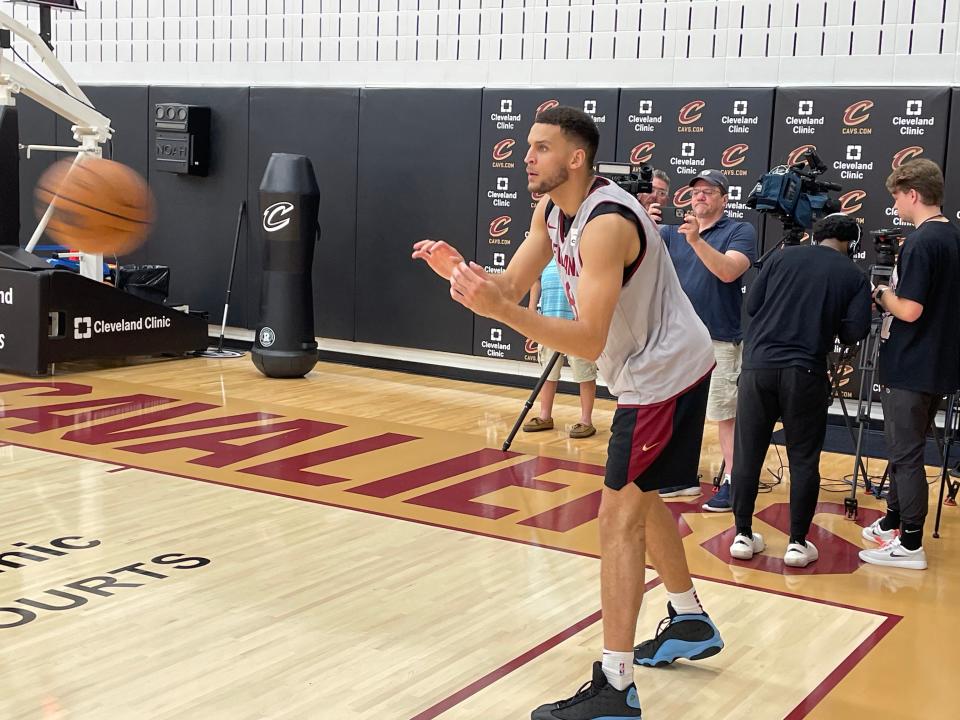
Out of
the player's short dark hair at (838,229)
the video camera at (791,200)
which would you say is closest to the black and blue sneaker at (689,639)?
the player's short dark hair at (838,229)

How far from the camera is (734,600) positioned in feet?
14.5

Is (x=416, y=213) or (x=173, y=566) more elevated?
(x=416, y=213)

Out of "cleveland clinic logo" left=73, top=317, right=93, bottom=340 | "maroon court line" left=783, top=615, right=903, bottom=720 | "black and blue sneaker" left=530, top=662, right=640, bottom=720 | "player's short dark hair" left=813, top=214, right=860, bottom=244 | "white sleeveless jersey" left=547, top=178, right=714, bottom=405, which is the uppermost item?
"player's short dark hair" left=813, top=214, right=860, bottom=244

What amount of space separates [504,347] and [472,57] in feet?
7.83

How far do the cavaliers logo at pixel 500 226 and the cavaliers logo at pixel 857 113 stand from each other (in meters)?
2.68

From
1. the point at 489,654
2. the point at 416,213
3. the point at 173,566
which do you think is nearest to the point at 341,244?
the point at 416,213

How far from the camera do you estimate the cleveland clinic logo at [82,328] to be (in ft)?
28.6

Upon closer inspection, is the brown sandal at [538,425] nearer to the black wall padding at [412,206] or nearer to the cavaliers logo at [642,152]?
the black wall padding at [412,206]

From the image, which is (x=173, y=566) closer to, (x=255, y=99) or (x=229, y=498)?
(x=229, y=498)

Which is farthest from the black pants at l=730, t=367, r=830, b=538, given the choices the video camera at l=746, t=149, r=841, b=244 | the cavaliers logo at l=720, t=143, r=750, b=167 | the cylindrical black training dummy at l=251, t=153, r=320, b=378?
the cylindrical black training dummy at l=251, t=153, r=320, b=378

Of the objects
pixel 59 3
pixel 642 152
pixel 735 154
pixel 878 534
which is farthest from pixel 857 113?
pixel 59 3

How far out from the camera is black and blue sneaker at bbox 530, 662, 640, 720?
127 inches

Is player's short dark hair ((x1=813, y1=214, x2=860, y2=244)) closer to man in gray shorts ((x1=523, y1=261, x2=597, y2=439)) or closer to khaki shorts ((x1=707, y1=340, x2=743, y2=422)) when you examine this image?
khaki shorts ((x1=707, y1=340, x2=743, y2=422))

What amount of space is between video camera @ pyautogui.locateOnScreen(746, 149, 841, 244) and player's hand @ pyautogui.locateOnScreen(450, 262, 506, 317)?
2933 mm
